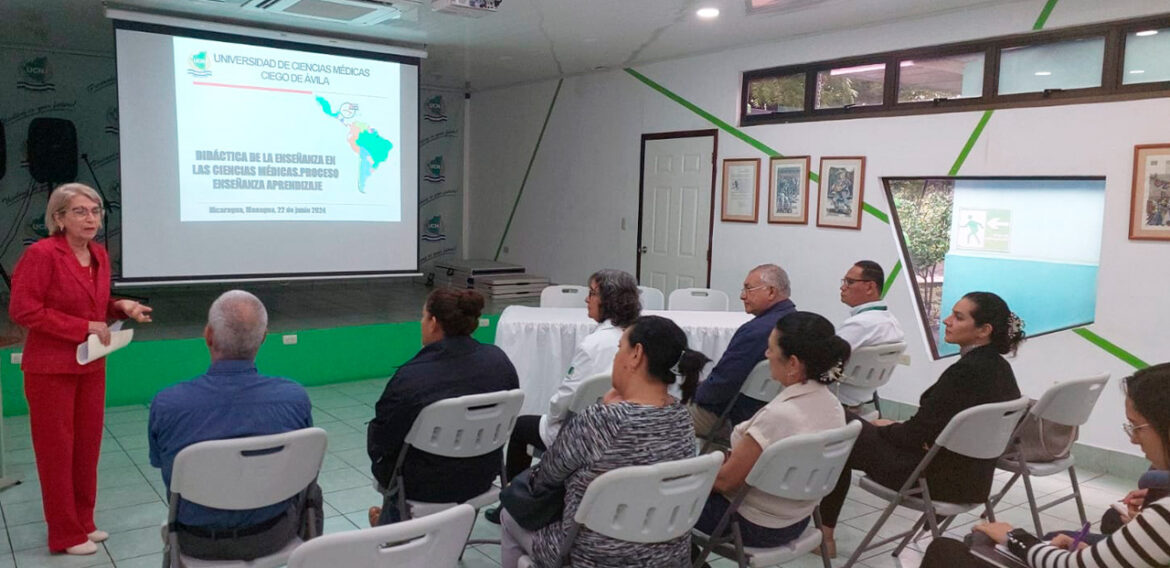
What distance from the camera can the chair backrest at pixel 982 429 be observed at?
2623 millimetres

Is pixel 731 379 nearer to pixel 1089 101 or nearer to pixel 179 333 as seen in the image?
pixel 1089 101

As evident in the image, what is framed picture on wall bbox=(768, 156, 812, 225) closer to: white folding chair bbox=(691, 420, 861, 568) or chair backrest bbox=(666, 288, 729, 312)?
chair backrest bbox=(666, 288, 729, 312)

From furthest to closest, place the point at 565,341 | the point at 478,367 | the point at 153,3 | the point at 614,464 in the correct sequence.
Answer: the point at 153,3, the point at 565,341, the point at 478,367, the point at 614,464

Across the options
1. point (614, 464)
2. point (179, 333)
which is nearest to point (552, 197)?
point (179, 333)

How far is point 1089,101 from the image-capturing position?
459 centimetres

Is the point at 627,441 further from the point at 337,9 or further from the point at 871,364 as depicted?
the point at 337,9

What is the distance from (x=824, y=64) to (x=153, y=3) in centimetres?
499

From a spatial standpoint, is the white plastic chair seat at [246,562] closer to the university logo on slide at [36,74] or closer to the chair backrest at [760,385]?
the chair backrest at [760,385]

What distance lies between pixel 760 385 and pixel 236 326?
6.81ft

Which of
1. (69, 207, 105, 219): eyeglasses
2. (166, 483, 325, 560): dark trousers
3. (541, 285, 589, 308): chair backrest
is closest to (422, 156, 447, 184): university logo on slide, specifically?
(541, 285, 589, 308): chair backrest

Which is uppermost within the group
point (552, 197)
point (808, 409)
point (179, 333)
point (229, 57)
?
point (229, 57)

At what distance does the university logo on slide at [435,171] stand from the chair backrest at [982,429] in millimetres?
8673

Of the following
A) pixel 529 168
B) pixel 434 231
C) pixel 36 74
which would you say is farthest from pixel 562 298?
pixel 36 74

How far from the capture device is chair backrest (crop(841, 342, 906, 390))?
363 cm
